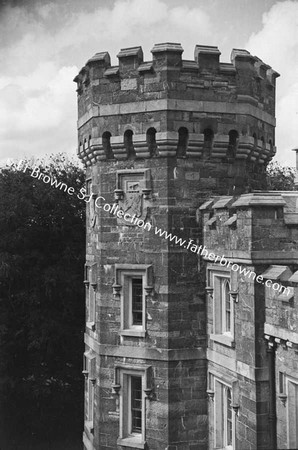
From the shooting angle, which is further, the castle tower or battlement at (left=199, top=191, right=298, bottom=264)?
the castle tower

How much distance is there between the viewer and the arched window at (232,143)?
15.4 metres

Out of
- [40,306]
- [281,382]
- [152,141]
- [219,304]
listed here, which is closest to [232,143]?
[152,141]

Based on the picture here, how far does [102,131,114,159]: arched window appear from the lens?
15.6 metres

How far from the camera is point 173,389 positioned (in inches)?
583

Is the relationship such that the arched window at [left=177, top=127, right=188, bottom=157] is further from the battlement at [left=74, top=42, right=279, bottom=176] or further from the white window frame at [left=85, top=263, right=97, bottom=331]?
the white window frame at [left=85, top=263, right=97, bottom=331]

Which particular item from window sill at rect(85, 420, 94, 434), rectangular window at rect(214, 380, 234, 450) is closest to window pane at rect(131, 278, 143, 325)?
rectangular window at rect(214, 380, 234, 450)

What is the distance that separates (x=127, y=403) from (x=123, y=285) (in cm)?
327

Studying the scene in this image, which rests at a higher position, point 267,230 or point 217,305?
point 267,230

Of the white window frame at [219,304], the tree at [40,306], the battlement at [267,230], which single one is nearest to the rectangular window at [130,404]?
the white window frame at [219,304]

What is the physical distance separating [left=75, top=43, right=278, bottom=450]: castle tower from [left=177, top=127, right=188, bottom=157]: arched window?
1.1 inches

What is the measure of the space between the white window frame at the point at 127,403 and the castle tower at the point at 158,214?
1.1 inches

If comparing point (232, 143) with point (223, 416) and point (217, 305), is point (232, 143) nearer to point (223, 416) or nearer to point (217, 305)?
point (217, 305)

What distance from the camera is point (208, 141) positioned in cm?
1535

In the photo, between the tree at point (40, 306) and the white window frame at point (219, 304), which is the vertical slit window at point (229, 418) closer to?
the white window frame at point (219, 304)
